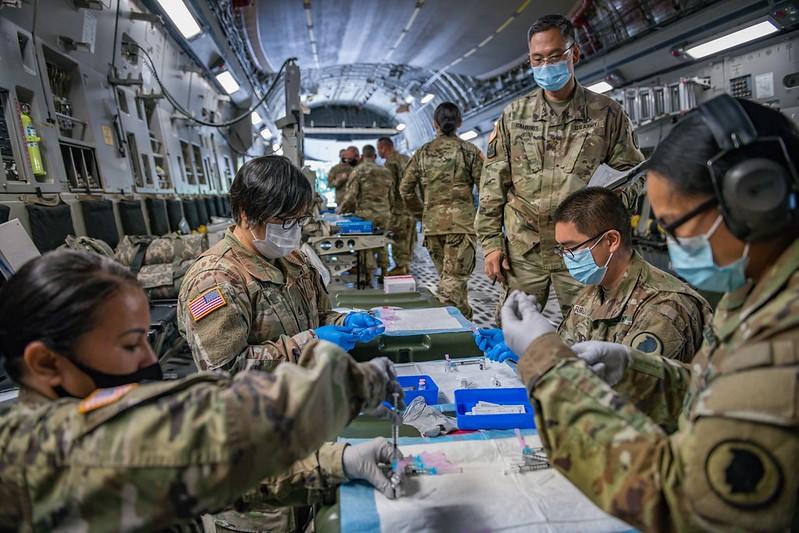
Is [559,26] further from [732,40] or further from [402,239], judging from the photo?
[402,239]

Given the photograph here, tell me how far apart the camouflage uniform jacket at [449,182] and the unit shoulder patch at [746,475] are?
3875 mm

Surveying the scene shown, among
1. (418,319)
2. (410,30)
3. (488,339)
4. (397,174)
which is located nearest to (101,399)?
(488,339)

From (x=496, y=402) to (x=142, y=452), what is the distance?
1119 millimetres

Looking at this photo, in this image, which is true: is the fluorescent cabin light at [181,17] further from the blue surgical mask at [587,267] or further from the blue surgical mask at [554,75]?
the blue surgical mask at [587,267]

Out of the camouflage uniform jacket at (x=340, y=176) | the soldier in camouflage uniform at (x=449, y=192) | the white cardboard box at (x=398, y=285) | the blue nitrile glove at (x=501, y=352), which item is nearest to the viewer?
the blue nitrile glove at (x=501, y=352)

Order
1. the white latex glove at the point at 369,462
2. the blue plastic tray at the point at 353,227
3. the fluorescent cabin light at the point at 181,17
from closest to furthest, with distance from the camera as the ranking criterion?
the white latex glove at the point at 369,462, the fluorescent cabin light at the point at 181,17, the blue plastic tray at the point at 353,227

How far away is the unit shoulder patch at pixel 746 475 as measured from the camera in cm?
65

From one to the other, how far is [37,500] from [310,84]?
17.2m

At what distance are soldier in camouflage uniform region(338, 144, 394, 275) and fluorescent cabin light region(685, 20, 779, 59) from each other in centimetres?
371

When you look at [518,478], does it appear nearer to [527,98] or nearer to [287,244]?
[287,244]

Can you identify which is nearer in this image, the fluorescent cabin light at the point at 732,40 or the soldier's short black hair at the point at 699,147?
the soldier's short black hair at the point at 699,147

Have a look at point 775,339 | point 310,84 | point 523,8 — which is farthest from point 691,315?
point 310,84

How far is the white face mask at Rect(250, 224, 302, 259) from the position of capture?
1.75 metres

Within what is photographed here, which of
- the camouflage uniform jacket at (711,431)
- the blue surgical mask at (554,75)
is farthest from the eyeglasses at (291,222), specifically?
the blue surgical mask at (554,75)
